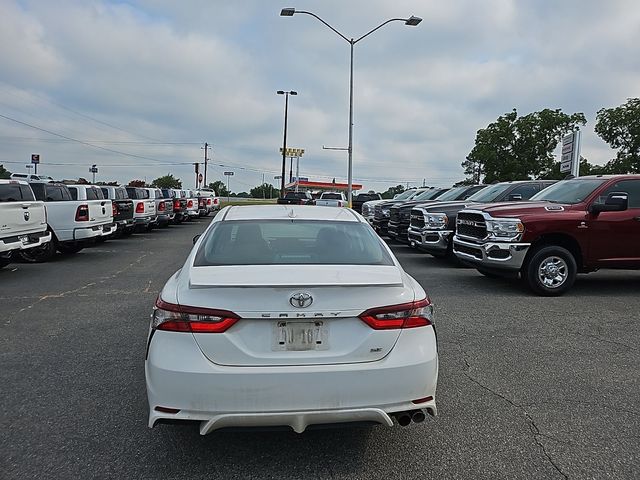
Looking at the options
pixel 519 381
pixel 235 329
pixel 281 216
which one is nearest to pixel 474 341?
pixel 519 381

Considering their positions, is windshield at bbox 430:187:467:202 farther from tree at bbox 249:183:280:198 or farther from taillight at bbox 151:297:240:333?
tree at bbox 249:183:280:198

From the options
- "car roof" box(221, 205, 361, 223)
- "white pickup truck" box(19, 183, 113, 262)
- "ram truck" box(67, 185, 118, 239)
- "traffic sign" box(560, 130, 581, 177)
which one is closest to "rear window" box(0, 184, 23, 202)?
"white pickup truck" box(19, 183, 113, 262)

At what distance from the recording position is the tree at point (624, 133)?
3228 cm

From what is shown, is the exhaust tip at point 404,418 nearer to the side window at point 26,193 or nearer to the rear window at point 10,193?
the rear window at point 10,193

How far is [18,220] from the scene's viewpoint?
398 inches

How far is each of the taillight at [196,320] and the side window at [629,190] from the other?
7.64 meters

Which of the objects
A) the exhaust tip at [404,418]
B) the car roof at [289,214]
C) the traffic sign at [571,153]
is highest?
the traffic sign at [571,153]

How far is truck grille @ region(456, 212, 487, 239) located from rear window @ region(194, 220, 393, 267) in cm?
513

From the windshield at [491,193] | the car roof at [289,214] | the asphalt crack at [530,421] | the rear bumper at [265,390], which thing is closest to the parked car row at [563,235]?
the windshield at [491,193]

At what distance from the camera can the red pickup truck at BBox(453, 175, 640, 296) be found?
8.43m

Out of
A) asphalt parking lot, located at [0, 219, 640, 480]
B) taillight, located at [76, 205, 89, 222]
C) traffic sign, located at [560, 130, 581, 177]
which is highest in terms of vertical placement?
traffic sign, located at [560, 130, 581, 177]

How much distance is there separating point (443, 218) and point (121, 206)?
1060 centimetres

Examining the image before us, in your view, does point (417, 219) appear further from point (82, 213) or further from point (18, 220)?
point (18, 220)

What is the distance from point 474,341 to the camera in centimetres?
589
